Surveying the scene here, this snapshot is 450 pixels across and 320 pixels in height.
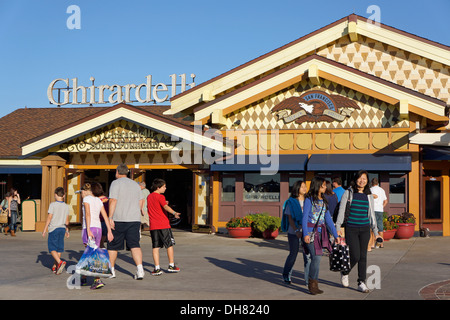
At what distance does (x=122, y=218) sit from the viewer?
10.2 meters

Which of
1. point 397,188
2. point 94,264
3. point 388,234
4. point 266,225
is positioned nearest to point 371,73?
point 397,188

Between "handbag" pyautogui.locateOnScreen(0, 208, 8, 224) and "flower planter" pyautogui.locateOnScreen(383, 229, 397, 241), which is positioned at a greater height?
"handbag" pyautogui.locateOnScreen(0, 208, 8, 224)

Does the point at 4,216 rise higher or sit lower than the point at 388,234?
higher

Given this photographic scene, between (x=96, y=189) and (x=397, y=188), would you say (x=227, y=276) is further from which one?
(x=397, y=188)

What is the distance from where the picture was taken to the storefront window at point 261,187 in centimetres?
2058

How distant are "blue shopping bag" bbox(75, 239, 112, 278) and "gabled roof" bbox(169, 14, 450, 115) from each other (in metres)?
12.8

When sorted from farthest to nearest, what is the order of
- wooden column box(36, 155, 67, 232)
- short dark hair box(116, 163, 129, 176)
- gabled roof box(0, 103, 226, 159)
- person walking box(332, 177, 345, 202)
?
1. wooden column box(36, 155, 67, 232)
2. gabled roof box(0, 103, 226, 159)
3. person walking box(332, 177, 345, 202)
4. short dark hair box(116, 163, 129, 176)

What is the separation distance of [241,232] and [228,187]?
7.72ft

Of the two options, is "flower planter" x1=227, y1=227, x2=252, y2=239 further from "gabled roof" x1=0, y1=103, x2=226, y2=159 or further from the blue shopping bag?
the blue shopping bag

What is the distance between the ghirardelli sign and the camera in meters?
20.1

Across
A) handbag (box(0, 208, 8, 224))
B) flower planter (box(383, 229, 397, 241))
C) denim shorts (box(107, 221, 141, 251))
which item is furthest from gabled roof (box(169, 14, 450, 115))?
denim shorts (box(107, 221, 141, 251))

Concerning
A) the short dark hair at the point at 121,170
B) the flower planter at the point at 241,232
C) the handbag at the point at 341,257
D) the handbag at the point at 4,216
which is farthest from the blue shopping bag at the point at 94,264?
the handbag at the point at 4,216

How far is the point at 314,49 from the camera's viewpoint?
21.4 meters
